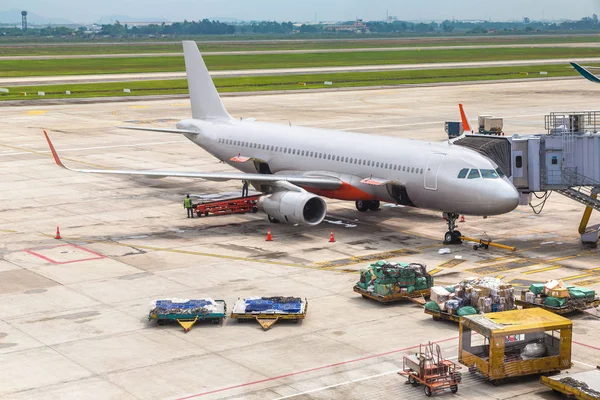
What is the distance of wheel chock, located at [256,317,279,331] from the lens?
28078 mm

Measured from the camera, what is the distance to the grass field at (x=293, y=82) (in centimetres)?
11362

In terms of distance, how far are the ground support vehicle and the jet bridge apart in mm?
17409

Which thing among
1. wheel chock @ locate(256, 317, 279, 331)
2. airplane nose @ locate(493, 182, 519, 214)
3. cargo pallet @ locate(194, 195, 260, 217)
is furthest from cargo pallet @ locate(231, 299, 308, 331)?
cargo pallet @ locate(194, 195, 260, 217)

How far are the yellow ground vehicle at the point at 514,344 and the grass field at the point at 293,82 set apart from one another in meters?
89.9

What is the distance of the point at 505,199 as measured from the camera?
37375mm

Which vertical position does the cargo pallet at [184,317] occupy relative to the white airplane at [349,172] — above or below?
below

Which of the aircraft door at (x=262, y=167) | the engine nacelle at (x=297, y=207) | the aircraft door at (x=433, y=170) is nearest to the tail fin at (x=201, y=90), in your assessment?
the aircraft door at (x=262, y=167)

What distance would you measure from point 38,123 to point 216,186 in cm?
3619

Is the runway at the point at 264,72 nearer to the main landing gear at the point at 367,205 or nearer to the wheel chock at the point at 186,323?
the main landing gear at the point at 367,205

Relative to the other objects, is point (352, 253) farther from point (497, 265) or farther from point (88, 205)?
point (88, 205)

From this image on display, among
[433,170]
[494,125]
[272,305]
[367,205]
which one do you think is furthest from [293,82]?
[272,305]

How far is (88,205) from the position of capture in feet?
160

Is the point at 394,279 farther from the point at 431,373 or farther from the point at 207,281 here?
the point at 431,373

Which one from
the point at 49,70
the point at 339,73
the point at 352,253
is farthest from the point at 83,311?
the point at 49,70
